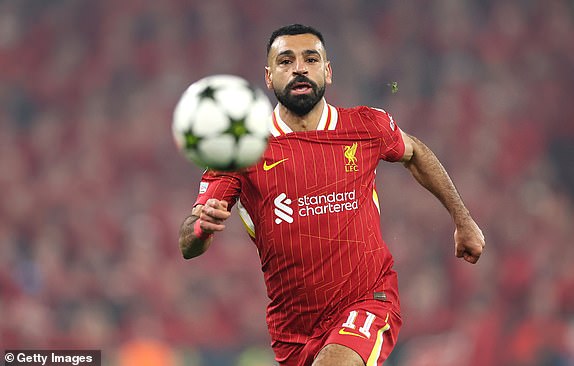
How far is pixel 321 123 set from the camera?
477cm

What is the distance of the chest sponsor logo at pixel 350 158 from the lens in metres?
4.70

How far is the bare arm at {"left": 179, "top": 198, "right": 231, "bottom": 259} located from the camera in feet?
13.1

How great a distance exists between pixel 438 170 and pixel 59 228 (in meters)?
6.50

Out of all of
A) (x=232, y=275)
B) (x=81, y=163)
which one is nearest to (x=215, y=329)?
(x=232, y=275)

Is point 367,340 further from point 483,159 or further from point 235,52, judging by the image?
point 235,52

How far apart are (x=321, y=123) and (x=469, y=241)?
951mm

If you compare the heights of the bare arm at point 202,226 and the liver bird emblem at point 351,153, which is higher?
the liver bird emblem at point 351,153

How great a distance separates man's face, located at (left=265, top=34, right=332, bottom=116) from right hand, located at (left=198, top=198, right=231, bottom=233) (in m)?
0.88

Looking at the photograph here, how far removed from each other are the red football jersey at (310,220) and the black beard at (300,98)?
98 mm

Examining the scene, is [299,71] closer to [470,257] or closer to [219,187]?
[219,187]

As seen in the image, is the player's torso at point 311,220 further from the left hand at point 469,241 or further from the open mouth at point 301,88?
the left hand at point 469,241

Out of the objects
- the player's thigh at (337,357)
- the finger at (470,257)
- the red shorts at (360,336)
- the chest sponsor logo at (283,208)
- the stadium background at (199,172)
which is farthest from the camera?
the stadium background at (199,172)

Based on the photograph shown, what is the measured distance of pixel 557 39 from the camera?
12.1 meters

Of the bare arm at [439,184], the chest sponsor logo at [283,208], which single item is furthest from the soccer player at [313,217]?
the bare arm at [439,184]
